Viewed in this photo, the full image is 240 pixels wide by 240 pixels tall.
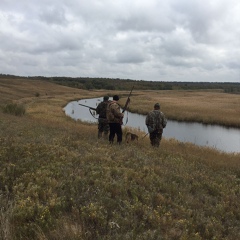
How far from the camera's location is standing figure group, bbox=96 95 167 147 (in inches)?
459

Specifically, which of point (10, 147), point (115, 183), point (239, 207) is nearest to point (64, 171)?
point (115, 183)

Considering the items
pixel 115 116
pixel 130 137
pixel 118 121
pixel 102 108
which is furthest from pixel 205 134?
pixel 115 116

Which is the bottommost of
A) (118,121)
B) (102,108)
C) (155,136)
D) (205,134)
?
(205,134)

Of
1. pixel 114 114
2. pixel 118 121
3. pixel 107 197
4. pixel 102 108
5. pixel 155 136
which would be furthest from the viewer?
pixel 102 108

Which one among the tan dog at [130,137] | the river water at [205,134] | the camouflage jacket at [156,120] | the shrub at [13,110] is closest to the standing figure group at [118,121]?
the camouflage jacket at [156,120]

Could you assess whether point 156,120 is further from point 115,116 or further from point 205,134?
point 205,134

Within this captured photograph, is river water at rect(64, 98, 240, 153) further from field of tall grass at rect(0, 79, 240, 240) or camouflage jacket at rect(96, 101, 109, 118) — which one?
field of tall grass at rect(0, 79, 240, 240)

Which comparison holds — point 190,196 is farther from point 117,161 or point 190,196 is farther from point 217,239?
point 117,161

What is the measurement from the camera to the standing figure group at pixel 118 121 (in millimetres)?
11664

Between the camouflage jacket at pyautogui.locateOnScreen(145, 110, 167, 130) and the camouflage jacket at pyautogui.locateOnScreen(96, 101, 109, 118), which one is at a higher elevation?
the camouflage jacket at pyautogui.locateOnScreen(96, 101, 109, 118)

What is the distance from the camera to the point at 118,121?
11.7 metres

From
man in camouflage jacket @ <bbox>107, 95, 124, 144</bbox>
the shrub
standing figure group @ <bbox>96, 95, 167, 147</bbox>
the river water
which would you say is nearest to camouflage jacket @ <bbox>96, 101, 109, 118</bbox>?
standing figure group @ <bbox>96, 95, 167, 147</bbox>

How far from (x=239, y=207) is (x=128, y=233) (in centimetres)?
349

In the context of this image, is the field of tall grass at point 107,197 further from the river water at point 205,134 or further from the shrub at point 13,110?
the shrub at point 13,110
